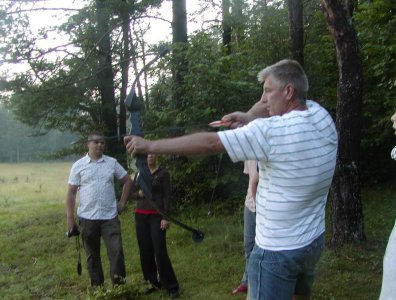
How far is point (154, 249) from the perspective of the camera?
16.4 ft

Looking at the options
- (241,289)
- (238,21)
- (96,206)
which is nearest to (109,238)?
(96,206)

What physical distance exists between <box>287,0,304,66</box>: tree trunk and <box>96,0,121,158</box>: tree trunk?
3.70m

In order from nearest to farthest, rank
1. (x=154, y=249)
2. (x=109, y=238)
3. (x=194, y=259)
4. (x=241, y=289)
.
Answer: (x=241, y=289), (x=154, y=249), (x=109, y=238), (x=194, y=259)

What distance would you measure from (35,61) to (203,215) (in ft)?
15.7

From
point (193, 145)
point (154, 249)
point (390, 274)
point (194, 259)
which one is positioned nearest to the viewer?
point (193, 145)

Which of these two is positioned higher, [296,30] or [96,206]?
[296,30]

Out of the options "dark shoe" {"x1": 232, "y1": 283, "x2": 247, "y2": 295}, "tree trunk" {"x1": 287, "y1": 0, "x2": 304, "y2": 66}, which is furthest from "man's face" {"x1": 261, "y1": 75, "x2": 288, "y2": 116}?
"tree trunk" {"x1": 287, "y1": 0, "x2": 304, "y2": 66}

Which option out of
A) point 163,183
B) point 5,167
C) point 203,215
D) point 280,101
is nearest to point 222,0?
point 203,215

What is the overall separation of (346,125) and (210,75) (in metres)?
2.73

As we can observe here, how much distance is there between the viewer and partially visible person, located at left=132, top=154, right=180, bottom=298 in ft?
16.1

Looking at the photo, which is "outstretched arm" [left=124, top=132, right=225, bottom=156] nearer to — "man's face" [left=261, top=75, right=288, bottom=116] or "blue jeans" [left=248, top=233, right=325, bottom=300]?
"man's face" [left=261, top=75, right=288, bottom=116]

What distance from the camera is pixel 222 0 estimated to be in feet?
40.5

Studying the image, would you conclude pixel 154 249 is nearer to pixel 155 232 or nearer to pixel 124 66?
pixel 155 232

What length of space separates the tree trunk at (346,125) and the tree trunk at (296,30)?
336cm
